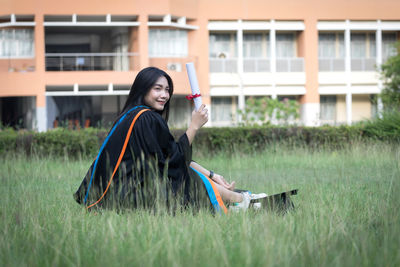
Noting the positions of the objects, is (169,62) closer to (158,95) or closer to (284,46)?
(284,46)

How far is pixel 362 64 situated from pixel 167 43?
10.7m

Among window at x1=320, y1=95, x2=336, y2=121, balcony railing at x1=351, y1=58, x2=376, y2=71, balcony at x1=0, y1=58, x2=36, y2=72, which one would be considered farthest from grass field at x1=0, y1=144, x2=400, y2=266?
balcony railing at x1=351, y1=58, x2=376, y2=71

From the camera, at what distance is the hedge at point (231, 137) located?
10906mm

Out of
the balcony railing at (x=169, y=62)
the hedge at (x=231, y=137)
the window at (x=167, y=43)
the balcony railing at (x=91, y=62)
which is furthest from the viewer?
the window at (x=167, y=43)

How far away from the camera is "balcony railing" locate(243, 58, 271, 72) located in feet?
91.6

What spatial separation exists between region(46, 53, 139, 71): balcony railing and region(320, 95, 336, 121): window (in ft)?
35.3

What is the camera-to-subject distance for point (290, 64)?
28125 millimetres

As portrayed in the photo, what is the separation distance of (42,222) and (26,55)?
22.8 meters

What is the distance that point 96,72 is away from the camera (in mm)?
24297

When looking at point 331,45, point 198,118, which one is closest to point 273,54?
point 331,45

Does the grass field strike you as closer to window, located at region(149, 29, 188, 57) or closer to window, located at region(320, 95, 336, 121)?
Answer: window, located at region(149, 29, 188, 57)

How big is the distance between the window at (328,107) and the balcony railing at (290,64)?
2.52 meters

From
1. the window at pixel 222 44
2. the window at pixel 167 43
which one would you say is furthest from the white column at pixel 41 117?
the window at pixel 222 44

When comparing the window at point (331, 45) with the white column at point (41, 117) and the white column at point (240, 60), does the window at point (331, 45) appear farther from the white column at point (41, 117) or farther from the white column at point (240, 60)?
the white column at point (41, 117)
